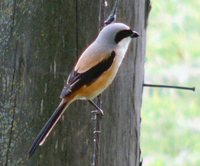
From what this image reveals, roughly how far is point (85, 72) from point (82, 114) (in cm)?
15

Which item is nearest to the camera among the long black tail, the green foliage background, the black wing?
the long black tail

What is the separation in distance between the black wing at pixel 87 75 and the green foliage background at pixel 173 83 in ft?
11.2

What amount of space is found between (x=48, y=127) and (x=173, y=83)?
3.90 meters

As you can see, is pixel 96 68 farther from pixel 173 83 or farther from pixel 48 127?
pixel 173 83

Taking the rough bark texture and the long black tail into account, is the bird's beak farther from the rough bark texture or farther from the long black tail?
the long black tail

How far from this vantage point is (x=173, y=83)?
5875 mm

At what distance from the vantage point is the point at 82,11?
2215 mm

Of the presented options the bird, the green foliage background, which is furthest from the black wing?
the green foliage background

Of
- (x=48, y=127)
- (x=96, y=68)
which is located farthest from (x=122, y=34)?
(x=48, y=127)

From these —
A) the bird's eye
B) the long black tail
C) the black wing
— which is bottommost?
the long black tail

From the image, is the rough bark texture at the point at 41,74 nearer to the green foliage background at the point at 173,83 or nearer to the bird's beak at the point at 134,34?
the bird's beak at the point at 134,34

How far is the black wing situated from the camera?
2.17m

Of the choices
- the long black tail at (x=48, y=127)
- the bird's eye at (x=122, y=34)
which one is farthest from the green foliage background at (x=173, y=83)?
the long black tail at (x=48, y=127)

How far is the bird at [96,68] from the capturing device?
2.13 metres
